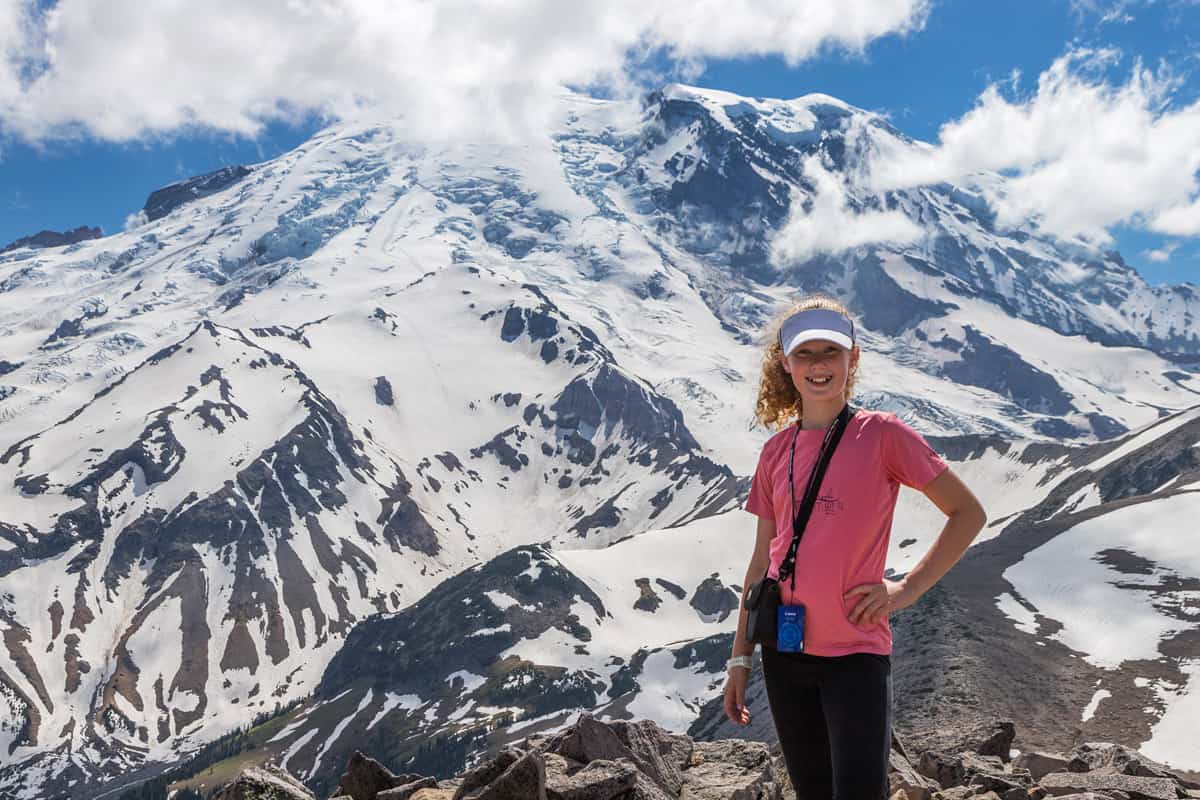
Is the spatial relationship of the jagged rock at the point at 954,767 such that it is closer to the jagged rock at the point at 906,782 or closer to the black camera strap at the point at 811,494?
the jagged rock at the point at 906,782

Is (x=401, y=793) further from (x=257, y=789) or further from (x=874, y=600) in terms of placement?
(x=874, y=600)

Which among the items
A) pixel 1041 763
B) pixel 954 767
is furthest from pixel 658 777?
pixel 1041 763

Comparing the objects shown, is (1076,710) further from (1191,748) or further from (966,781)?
(966,781)

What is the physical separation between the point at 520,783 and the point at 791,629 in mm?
6342

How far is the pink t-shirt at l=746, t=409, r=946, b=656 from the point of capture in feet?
25.3

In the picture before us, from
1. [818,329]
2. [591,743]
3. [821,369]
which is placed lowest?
[591,743]

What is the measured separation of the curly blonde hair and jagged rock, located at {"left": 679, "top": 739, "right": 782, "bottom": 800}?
785 cm

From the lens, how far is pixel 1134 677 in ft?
228

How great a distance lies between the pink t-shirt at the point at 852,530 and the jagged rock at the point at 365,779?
11522mm

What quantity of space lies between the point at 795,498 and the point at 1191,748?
58.3 meters

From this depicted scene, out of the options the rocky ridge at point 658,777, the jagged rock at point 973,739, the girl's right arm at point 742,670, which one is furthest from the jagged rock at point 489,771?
the jagged rock at point 973,739

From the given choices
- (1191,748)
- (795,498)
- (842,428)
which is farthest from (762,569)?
(1191,748)

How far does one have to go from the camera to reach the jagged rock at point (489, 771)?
13.3m

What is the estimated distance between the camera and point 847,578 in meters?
7.75
